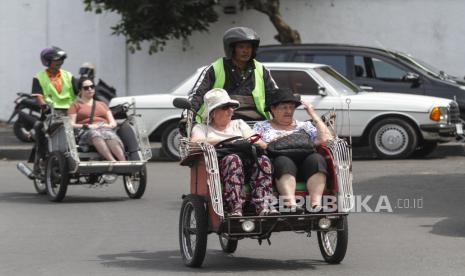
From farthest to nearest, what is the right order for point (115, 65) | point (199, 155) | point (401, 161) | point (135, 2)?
point (115, 65) → point (135, 2) → point (401, 161) → point (199, 155)

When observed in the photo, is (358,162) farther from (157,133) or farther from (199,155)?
(199,155)

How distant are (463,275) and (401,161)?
10.6 meters

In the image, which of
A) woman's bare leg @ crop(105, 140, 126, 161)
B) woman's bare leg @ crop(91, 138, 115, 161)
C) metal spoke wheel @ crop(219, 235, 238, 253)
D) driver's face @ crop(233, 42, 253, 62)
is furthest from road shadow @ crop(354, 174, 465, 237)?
woman's bare leg @ crop(91, 138, 115, 161)

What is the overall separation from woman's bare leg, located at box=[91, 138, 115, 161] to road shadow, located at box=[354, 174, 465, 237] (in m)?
3.05

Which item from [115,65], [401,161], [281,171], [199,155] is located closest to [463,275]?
[281,171]

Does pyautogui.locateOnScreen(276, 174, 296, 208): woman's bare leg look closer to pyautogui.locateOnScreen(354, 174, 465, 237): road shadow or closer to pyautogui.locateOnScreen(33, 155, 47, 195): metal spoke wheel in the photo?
pyautogui.locateOnScreen(354, 174, 465, 237): road shadow

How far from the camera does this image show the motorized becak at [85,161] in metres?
14.8

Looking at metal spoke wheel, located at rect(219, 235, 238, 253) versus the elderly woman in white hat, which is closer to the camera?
the elderly woman in white hat

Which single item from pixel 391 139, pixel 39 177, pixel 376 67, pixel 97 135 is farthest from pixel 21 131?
pixel 97 135

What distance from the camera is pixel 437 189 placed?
15.5 meters

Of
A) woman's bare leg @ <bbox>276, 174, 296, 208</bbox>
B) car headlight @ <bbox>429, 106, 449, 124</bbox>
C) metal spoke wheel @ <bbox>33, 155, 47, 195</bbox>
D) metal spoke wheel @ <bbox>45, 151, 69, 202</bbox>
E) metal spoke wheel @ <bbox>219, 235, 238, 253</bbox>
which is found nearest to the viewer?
woman's bare leg @ <bbox>276, 174, 296, 208</bbox>

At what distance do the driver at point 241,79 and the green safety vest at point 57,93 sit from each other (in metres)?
6.07

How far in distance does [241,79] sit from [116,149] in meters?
5.02

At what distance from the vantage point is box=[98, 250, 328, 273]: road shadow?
965cm
